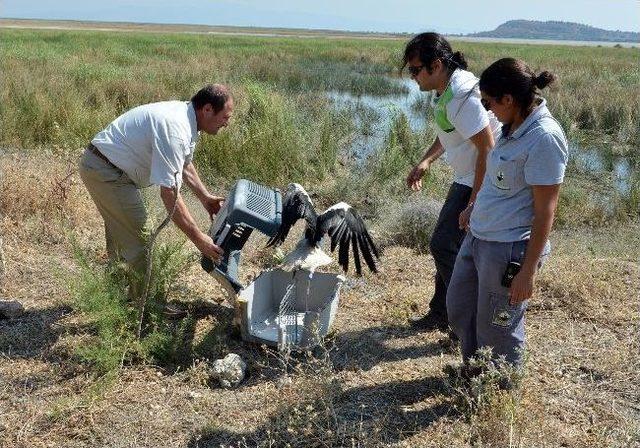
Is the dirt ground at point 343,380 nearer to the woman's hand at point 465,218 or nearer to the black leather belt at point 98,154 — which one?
the black leather belt at point 98,154

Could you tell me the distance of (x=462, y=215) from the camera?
3234 mm

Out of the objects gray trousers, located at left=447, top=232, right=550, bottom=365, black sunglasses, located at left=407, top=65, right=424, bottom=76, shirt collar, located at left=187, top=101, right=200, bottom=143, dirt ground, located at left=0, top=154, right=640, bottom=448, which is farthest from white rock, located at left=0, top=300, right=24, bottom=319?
black sunglasses, located at left=407, top=65, right=424, bottom=76

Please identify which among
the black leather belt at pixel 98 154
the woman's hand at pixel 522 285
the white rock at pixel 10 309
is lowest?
the white rock at pixel 10 309

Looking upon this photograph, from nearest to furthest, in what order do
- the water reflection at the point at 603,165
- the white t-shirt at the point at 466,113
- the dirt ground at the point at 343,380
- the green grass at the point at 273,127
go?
the dirt ground at the point at 343,380 < the white t-shirt at the point at 466,113 < the green grass at the point at 273,127 < the water reflection at the point at 603,165

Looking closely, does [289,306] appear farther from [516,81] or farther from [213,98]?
[516,81]

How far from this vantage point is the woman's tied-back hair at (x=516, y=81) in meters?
2.48

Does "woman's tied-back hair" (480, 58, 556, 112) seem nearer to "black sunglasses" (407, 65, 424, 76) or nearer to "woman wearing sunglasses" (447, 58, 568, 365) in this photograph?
"woman wearing sunglasses" (447, 58, 568, 365)

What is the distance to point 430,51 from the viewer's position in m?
3.21

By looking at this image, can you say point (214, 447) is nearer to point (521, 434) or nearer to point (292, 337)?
point (292, 337)

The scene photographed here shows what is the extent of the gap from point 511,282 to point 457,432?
73 centimetres

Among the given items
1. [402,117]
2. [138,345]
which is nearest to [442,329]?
[138,345]

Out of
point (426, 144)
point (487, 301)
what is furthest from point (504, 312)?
point (426, 144)

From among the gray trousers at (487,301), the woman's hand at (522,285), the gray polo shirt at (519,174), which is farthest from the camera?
the gray trousers at (487,301)

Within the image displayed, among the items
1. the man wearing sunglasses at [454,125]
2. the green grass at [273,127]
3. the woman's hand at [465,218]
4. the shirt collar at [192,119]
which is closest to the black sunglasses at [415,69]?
the man wearing sunglasses at [454,125]
